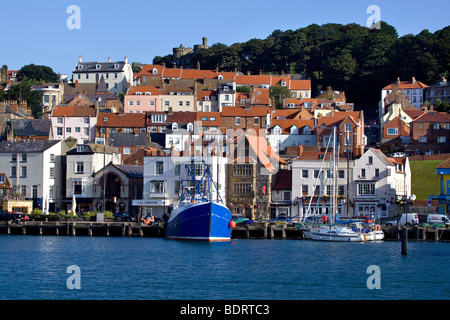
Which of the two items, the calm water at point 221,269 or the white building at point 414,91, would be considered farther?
the white building at point 414,91

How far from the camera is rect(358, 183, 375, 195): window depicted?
277 ft

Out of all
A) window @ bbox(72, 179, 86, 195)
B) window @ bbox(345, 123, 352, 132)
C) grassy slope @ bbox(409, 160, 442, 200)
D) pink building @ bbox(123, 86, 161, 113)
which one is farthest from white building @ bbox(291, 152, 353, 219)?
pink building @ bbox(123, 86, 161, 113)

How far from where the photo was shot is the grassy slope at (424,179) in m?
93.2

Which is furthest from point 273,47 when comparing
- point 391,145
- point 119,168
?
point 119,168

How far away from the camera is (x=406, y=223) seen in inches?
2938

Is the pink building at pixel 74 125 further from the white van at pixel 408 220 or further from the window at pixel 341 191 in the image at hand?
the white van at pixel 408 220

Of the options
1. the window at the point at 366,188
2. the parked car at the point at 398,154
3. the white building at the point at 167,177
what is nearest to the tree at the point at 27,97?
the white building at the point at 167,177

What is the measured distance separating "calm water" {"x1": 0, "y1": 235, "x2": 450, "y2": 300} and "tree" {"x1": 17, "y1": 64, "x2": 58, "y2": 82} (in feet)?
385

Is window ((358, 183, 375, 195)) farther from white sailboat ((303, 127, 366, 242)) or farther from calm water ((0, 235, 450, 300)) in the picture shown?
calm water ((0, 235, 450, 300))

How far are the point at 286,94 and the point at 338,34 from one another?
45.7 m

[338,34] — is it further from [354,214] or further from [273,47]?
[354,214]

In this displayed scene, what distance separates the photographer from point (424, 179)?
9612 cm

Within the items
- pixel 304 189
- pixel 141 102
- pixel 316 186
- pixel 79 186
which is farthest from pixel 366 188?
pixel 141 102

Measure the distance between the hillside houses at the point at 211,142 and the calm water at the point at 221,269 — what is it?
15.9 m
